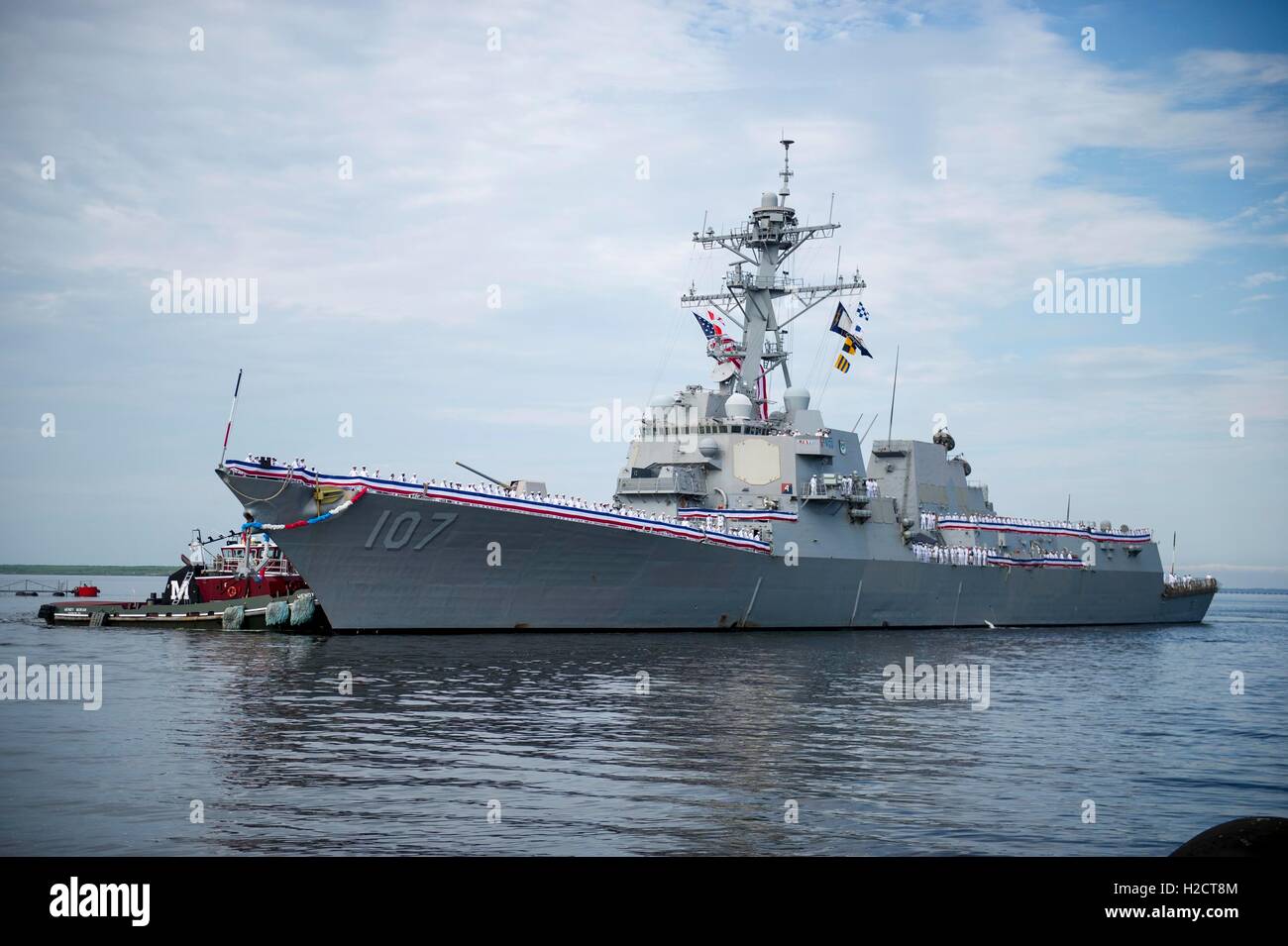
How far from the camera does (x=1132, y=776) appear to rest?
13.7m

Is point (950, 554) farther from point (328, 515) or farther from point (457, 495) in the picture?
point (328, 515)

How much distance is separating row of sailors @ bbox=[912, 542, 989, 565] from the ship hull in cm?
318

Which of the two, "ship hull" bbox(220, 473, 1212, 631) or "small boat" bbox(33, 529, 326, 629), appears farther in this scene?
"small boat" bbox(33, 529, 326, 629)

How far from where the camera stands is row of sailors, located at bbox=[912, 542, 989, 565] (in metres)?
40.8

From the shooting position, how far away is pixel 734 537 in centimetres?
3284

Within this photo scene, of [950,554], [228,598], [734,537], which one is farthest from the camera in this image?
[950,554]

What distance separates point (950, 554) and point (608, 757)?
101ft

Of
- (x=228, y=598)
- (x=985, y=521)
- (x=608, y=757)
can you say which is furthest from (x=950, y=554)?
(x=608, y=757)

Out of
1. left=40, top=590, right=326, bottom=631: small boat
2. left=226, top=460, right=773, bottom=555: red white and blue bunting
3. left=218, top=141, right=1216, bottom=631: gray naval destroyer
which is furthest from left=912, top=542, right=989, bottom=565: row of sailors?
left=40, top=590, right=326, bottom=631: small boat

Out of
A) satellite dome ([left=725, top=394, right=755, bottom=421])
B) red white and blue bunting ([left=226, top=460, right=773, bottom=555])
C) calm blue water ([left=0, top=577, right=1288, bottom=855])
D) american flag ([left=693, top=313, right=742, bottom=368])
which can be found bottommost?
calm blue water ([left=0, top=577, right=1288, bottom=855])

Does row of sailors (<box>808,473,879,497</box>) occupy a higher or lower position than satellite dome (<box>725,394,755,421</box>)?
lower

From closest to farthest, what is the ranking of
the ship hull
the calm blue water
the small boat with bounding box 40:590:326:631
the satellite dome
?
the calm blue water
the ship hull
the small boat with bounding box 40:590:326:631
the satellite dome

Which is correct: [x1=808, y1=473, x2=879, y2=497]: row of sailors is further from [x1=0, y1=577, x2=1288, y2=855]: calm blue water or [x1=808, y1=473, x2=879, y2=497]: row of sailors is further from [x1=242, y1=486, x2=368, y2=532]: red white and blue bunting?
[x1=242, y1=486, x2=368, y2=532]: red white and blue bunting
